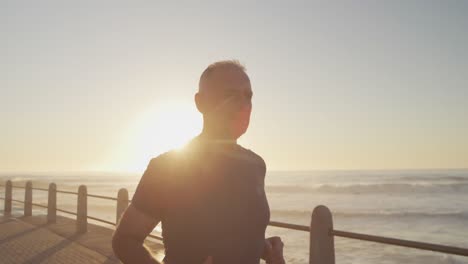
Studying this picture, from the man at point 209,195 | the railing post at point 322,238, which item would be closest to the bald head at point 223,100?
the man at point 209,195

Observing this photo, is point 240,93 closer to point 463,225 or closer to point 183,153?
point 183,153

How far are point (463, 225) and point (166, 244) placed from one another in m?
30.7

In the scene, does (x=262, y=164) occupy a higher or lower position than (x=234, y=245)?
higher

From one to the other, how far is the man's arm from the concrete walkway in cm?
591

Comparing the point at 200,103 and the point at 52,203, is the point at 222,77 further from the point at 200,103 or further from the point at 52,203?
the point at 52,203

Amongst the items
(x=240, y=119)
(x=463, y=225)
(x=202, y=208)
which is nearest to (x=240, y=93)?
(x=240, y=119)

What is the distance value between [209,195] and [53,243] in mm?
10337

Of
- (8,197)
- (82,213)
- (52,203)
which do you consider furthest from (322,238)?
(8,197)

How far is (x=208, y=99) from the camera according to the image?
1658mm

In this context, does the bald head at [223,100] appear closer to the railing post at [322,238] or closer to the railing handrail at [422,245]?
the railing handrail at [422,245]

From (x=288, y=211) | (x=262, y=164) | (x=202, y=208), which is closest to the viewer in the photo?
(x=202, y=208)

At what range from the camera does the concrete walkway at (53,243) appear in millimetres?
8953

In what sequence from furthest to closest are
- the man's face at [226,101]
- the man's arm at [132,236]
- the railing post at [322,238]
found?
1. the railing post at [322,238]
2. the man's face at [226,101]
3. the man's arm at [132,236]

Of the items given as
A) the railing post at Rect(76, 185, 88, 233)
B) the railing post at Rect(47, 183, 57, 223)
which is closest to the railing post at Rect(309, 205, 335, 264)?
the railing post at Rect(76, 185, 88, 233)
